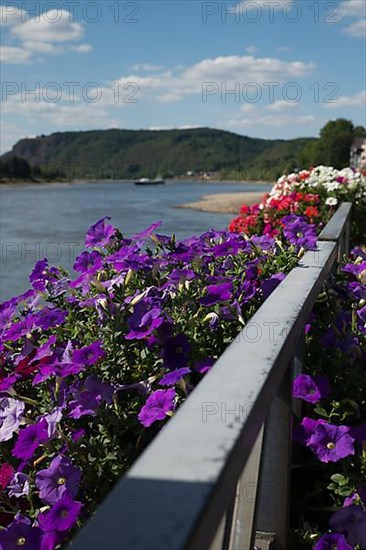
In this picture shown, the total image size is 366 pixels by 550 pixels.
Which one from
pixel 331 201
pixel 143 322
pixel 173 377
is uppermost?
pixel 331 201

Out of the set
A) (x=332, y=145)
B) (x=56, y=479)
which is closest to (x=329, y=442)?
(x=56, y=479)

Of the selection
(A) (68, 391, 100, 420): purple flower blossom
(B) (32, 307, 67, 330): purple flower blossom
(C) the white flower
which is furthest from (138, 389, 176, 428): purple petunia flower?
(C) the white flower

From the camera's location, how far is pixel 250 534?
140 centimetres

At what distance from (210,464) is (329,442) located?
114 cm

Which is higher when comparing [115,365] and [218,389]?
[218,389]

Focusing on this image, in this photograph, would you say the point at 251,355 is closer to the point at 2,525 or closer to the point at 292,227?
the point at 2,525

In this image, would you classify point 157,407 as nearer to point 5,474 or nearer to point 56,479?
point 56,479

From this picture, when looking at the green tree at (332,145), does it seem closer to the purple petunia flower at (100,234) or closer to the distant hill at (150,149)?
the distant hill at (150,149)

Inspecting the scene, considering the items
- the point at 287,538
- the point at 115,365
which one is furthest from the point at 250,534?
the point at 115,365

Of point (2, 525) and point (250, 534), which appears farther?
point (2, 525)

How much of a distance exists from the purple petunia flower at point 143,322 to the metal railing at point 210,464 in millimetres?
306

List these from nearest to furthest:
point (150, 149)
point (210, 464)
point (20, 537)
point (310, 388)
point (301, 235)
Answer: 1. point (210, 464)
2. point (20, 537)
3. point (310, 388)
4. point (301, 235)
5. point (150, 149)

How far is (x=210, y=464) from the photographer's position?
0.78 metres

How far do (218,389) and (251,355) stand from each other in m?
0.19
